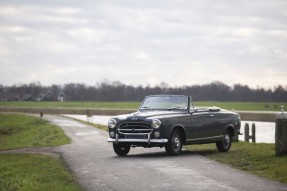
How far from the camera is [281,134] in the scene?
55.8ft

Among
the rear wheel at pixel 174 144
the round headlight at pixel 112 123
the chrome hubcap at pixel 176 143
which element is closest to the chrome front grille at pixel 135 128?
the round headlight at pixel 112 123

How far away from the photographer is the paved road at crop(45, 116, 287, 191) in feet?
39.1

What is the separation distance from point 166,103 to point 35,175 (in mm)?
6155

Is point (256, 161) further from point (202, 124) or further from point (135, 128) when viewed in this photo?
point (135, 128)

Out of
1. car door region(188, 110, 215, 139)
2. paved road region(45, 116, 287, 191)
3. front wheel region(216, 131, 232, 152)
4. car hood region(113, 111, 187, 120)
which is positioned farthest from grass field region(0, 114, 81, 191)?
front wheel region(216, 131, 232, 152)

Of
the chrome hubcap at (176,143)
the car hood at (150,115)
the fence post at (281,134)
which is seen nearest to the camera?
the fence post at (281,134)

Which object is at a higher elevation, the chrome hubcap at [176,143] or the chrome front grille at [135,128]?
the chrome front grille at [135,128]

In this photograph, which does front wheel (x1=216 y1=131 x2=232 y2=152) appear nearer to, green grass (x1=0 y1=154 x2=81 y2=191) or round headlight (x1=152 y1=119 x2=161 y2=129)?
round headlight (x1=152 y1=119 x2=161 y2=129)

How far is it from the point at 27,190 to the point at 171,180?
2.83 meters

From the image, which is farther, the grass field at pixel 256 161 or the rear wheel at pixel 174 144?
the rear wheel at pixel 174 144

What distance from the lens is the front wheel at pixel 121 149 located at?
731 inches

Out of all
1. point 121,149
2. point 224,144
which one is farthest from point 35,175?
point 224,144

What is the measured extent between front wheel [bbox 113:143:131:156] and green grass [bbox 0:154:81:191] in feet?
5.62

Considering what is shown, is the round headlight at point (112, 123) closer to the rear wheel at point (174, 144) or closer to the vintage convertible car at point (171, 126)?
the vintage convertible car at point (171, 126)
